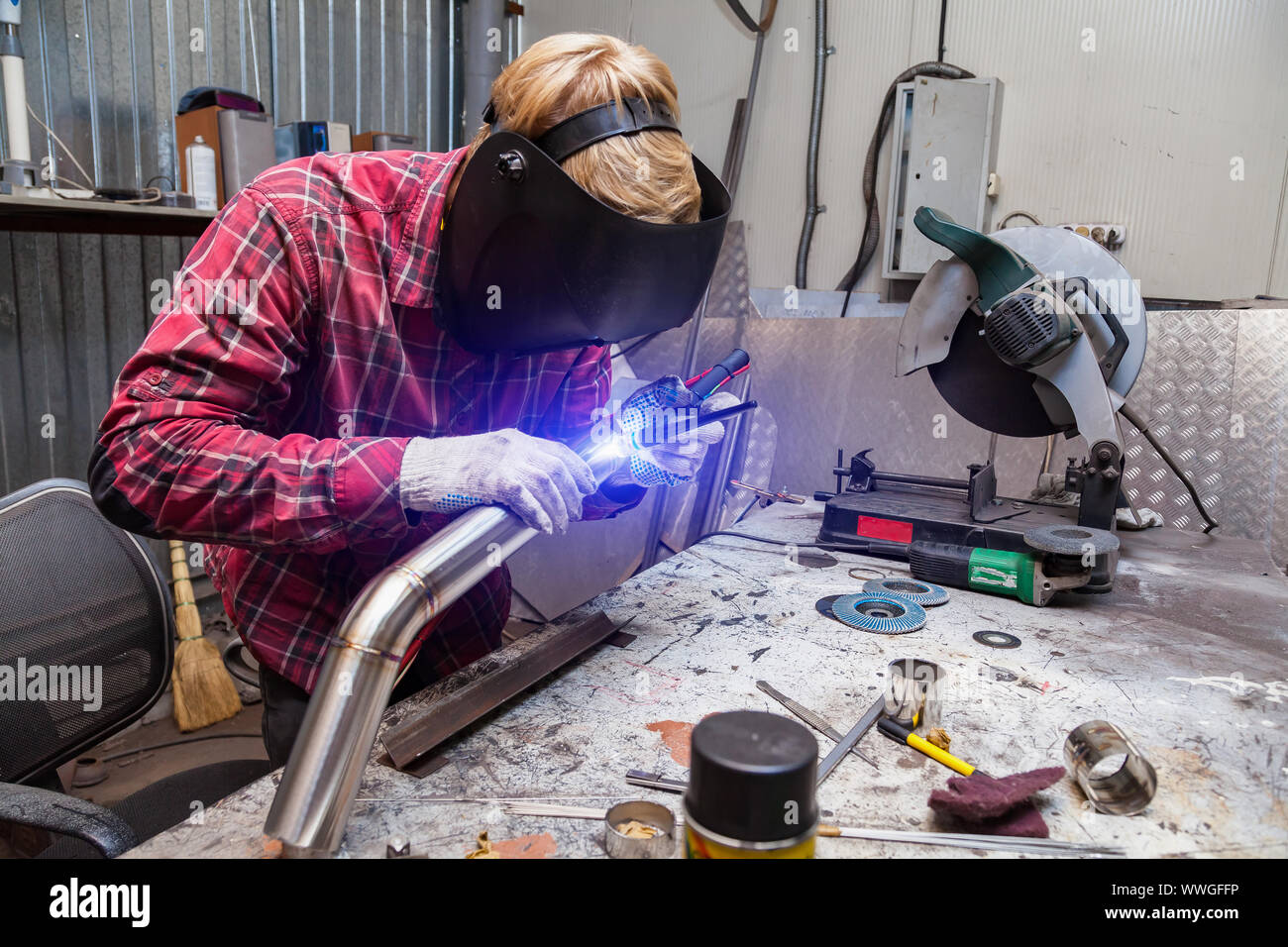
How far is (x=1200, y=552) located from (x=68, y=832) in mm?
2201

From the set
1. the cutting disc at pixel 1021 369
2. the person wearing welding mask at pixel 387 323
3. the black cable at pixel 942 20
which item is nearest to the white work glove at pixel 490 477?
the person wearing welding mask at pixel 387 323

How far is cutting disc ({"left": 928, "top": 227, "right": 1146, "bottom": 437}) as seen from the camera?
1664mm

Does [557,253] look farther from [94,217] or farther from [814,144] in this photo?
[814,144]

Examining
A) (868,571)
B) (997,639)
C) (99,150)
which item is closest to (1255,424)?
(868,571)

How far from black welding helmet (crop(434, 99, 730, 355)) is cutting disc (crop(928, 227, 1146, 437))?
2.95ft

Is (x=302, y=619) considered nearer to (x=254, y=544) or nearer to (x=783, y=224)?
(x=254, y=544)

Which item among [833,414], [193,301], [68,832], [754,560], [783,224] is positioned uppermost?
[783,224]

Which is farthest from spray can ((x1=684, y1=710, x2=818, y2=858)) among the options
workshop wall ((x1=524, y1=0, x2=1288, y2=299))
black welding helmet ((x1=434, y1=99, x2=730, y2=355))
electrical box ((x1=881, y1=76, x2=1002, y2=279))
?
workshop wall ((x1=524, y1=0, x2=1288, y2=299))

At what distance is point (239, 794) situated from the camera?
0.82 m

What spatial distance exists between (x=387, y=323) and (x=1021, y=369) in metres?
1.29

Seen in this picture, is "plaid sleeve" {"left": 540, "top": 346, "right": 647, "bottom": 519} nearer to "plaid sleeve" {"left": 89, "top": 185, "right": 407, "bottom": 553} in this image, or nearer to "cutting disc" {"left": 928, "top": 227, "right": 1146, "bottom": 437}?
"plaid sleeve" {"left": 89, "top": 185, "right": 407, "bottom": 553}

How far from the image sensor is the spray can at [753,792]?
1.92ft
